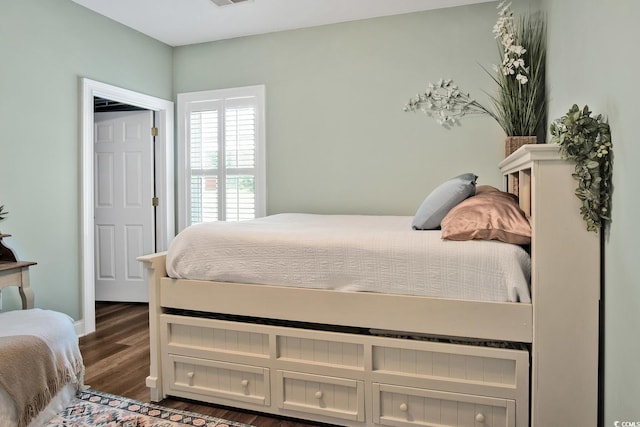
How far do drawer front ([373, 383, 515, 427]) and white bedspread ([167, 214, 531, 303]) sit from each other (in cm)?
42

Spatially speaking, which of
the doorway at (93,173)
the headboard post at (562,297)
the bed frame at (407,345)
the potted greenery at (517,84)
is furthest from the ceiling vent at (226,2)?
the headboard post at (562,297)

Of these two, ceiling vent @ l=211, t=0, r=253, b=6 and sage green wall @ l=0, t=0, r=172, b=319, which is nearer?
sage green wall @ l=0, t=0, r=172, b=319

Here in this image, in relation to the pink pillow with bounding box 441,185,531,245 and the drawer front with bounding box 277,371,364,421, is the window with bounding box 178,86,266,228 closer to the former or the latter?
the drawer front with bounding box 277,371,364,421

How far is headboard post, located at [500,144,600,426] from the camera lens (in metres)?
1.49

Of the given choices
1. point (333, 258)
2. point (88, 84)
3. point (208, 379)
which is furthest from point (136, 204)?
point (333, 258)

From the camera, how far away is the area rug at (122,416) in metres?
1.95

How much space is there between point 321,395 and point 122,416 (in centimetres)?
100

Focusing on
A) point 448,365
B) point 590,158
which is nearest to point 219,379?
point 448,365

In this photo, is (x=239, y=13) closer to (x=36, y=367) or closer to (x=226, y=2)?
(x=226, y=2)

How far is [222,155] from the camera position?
158 inches

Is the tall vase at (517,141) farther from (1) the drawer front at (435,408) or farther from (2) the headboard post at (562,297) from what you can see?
(1) the drawer front at (435,408)

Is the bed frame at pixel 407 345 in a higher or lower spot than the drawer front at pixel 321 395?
higher

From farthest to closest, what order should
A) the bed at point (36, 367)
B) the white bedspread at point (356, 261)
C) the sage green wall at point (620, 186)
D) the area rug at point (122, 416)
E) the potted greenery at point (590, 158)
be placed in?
the area rug at point (122, 416) < the bed at point (36, 367) < the white bedspread at point (356, 261) < the potted greenery at point (590, 158) < the sage green wall at point (620, 186)

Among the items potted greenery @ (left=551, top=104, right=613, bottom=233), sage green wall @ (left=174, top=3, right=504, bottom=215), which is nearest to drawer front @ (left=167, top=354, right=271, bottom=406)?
potted greenery @ (left=551, top=104, right=613, bottom=233)
